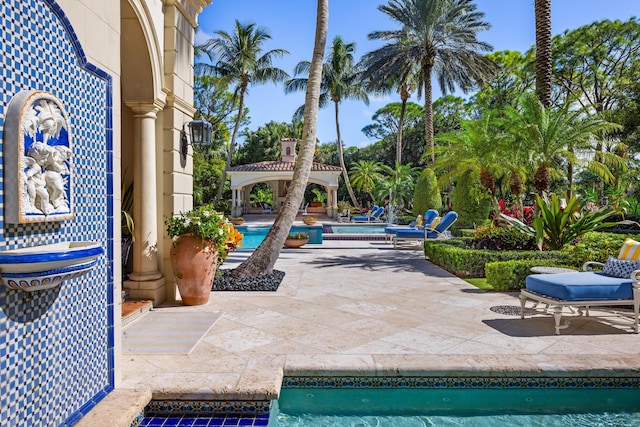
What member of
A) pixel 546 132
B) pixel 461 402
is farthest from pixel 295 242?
pixel 461 402

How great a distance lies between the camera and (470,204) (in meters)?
16.4

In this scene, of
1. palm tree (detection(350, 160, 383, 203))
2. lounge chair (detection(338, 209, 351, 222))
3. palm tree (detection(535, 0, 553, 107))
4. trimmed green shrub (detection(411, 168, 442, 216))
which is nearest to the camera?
palm tree (detection(535, 0, 553, 107))

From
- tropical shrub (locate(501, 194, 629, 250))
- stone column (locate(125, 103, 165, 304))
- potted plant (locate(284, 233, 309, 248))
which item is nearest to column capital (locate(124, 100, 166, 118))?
stone column (locate(125, 103, 165, 304))

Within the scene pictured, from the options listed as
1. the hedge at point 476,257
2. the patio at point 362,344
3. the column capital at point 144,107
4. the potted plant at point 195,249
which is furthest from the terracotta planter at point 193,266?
the hedge at point 476,257

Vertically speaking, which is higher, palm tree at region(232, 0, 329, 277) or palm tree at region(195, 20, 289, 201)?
palm tree at region(195, 20, 289, 201)

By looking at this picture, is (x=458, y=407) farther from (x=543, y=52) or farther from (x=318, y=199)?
(x=318, y=199)

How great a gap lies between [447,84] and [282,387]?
25.1m

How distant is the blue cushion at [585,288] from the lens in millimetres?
5250

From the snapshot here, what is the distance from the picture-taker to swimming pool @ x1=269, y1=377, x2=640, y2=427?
146 inches

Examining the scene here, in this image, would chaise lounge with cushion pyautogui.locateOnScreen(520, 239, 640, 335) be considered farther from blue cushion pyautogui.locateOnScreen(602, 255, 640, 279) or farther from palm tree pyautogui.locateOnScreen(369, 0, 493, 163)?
palm tree pyautogui.locateOnScreen(369, 0, 493, 163)

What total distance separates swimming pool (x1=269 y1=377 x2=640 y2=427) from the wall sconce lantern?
4.25 metres

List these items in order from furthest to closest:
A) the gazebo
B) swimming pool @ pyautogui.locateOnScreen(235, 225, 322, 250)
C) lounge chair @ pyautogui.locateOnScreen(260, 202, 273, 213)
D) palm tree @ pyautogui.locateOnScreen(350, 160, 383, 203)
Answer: palm tree @ pyautogui.locateOnScreen(350, 160, 383, 203) → lounge chair @ pyautogui.locateOnScreen(260, 202, 273, 213) → the gazebo → swimming pool @ pyautogui.locateOnScreen(235, 225, 322, 250)

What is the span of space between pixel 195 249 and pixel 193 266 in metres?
0.25

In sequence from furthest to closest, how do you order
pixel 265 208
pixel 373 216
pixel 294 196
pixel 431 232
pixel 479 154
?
pixel 265 208 < pixel 373 216 < pixel 431 232 < pixel 479 154 < pixel 294 196
